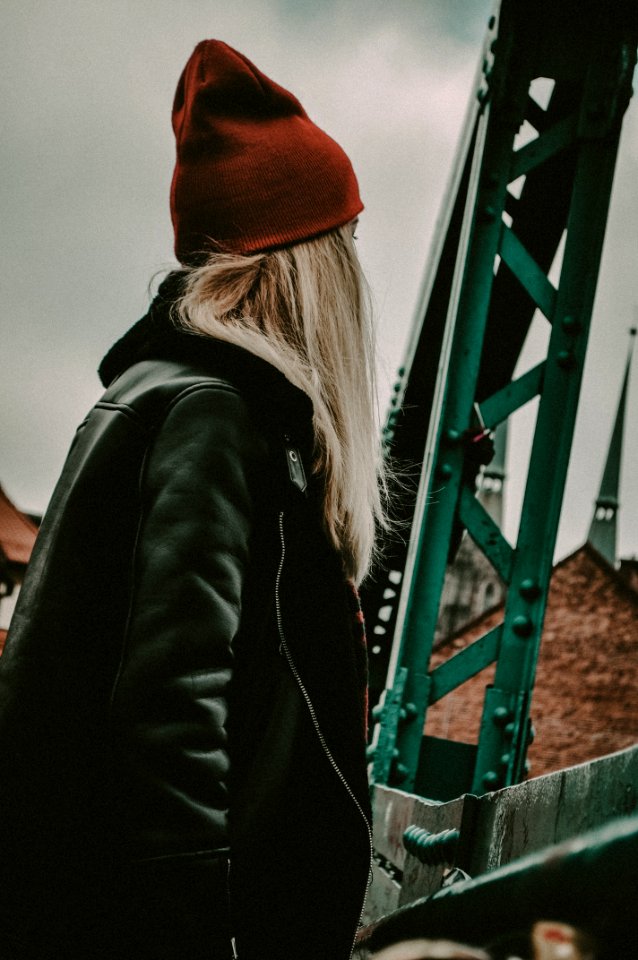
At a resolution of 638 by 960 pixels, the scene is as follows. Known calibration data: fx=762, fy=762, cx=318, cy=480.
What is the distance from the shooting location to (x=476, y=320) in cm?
302

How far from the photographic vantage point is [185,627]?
100cm

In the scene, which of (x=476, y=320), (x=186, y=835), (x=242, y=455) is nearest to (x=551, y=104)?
(x=476, y=320)

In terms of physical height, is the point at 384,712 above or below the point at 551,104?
below

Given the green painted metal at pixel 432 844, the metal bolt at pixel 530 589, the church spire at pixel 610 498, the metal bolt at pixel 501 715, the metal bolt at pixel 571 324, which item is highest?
the church spire at pixel 610 498

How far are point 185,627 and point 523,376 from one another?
87.1 inches

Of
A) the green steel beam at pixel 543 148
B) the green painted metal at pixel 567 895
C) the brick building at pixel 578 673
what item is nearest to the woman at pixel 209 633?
the green painted metal at pixel 567 895

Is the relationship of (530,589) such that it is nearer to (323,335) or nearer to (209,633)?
(323,335)

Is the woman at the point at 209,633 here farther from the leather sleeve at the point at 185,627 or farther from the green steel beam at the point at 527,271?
the green steel beam at the point at 527,271

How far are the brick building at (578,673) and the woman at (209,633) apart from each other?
927 inches

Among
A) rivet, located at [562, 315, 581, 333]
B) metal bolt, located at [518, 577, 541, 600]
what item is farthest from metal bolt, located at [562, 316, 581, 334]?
metal bolt, located at [518, 577, 541, 600]

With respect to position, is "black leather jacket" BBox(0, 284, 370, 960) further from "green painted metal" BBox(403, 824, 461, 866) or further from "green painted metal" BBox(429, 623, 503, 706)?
"green painted metal" BBox(429, 623, 503, 706)

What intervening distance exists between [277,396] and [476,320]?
79.2 inches

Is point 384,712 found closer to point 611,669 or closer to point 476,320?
point 476,320

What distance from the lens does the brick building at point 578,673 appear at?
24.2 meters
